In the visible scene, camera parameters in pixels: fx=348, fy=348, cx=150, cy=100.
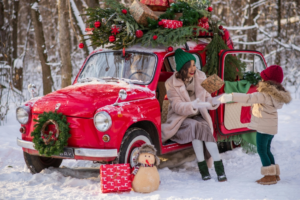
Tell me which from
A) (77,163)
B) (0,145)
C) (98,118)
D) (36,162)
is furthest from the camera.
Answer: (0,145)

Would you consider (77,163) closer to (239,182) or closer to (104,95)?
(104,95)

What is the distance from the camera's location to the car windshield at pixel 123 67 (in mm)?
5328

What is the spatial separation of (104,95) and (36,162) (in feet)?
4.92

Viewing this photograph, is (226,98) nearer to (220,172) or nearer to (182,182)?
(220,172)

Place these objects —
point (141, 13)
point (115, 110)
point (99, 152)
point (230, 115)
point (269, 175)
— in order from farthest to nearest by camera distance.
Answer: point (230, 115)
point (141, 13)
point (269, 175)
point (115, 110)
point (99, 152)

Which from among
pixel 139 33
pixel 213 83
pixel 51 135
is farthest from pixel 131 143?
pixel 139 33

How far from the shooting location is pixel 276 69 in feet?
15.1

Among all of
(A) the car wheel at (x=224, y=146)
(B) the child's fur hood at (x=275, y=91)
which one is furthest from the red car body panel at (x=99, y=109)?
(A) the car wheel at (x=224, y=146)

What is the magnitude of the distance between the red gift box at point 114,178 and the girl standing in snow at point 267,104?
1.57 m

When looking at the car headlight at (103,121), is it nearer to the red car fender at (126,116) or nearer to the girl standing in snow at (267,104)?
the red car fender at (126,116)

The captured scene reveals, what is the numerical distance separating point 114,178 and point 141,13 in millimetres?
2580

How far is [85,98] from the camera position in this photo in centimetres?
448

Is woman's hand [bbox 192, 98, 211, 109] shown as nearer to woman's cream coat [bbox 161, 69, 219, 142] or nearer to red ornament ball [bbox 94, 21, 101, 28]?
woman's cream coat [bbox 161, 69, 219, 142]

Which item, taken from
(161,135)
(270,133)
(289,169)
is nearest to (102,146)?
(161,135)
